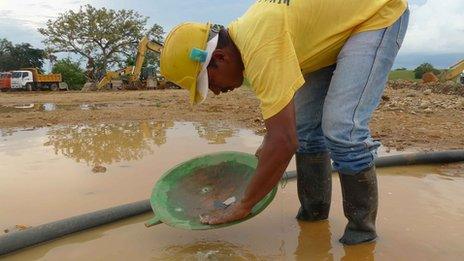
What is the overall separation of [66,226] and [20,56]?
4842 centimetres

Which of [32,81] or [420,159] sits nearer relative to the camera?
[420,159]

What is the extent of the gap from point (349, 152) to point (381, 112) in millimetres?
6173

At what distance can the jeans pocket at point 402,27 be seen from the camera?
2.28 meters

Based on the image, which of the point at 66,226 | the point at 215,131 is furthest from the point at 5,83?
the point at 66,226

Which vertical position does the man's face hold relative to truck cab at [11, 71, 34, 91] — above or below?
above

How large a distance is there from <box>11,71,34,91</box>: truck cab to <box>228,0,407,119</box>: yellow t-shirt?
96.8 feet

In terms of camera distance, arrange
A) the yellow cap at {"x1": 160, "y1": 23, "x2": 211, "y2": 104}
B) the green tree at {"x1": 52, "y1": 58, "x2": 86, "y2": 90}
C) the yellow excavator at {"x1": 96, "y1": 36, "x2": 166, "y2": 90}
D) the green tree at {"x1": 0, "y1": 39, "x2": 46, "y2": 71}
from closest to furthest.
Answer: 1. the yellow cap at {"x1": 160, "y1": 23, "x2": 211, "y2": 104}
2. the yellow excavator at {"x1": 96, "y1": 36, "x2": 166, "y2": 90}
3. the green tree at {"x1": 52, "y1": 58, "x2": 86, "y2": 90}
4. the green tree at {"x1": 0, "y1": 39, "x2": 46, "y2": 71}

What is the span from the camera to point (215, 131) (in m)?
6.46

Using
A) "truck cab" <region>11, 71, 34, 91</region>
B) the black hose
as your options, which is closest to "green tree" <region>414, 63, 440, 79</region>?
"truck cab" <region>11, 71, 34, 91</region>

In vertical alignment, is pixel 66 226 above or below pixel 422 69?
below

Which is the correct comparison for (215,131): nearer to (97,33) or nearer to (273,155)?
(273,155)

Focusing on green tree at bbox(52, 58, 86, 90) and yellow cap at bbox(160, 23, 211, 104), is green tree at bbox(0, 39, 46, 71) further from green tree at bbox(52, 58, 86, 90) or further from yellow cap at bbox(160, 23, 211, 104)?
yellow cap at bbox(160, 23, 211, 104)

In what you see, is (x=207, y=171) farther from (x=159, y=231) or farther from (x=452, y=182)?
(x=452, y=182)

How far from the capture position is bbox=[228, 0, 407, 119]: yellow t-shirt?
1932mm
